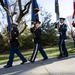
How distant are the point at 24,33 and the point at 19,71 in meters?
21.5

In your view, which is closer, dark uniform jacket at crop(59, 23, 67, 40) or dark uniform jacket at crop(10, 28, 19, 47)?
dark uniform jacket at crop(10, 28, 19, 47)

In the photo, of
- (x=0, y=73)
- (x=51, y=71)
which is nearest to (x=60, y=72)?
(x=51, y=71)

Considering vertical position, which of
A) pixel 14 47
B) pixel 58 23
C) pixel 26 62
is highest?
pixel 58 23

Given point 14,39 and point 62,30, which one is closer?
point 14,39

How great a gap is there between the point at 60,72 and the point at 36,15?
417 cm

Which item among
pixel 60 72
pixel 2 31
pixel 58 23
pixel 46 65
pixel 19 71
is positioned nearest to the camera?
pixel 60 72

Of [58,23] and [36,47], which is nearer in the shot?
[36,47]

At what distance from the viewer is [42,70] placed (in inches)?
334

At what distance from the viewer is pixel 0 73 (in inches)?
342

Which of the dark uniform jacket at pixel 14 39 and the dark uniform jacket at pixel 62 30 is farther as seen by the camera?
the dark uniform jacket at pixel 62 30

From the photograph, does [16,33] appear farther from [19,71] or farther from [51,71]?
[51,71]

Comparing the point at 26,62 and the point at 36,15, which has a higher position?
the point at 36,15

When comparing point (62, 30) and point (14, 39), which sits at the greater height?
point (62, 30)

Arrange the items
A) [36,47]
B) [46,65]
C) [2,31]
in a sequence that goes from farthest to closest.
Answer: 1. [2,31]
2. [36,47]
3. [46,65]
